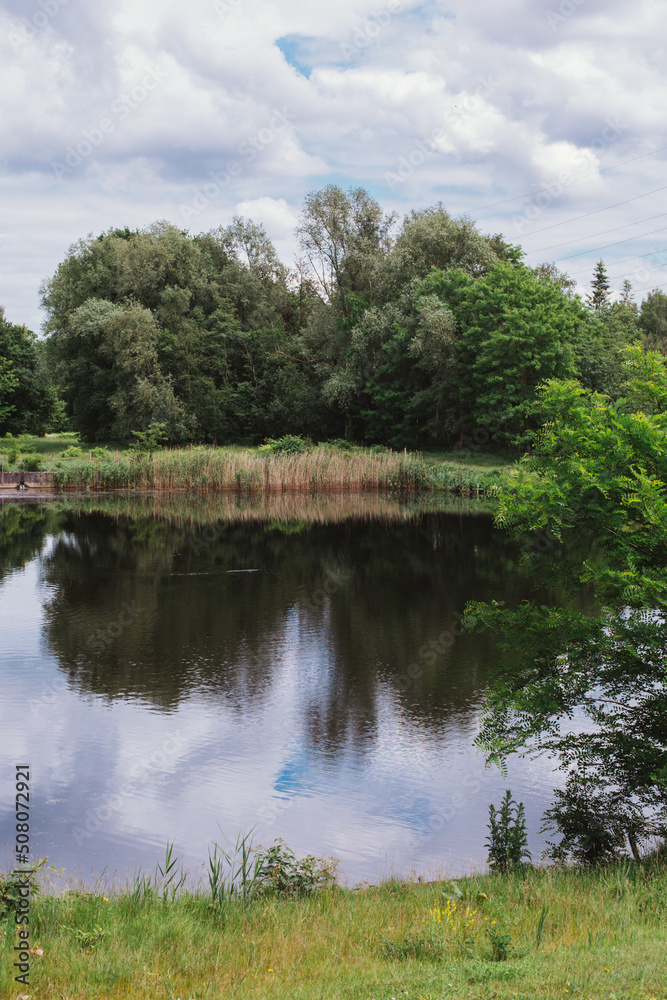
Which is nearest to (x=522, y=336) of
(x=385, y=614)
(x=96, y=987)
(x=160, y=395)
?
(x=160, y=395)

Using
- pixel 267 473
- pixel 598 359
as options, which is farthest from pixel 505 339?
pixel 267 473

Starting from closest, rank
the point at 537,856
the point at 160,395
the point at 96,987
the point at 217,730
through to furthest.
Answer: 1. the point at 96,987
2. the point at 537,856
3. the point at 217,730
4. the point at 160,395

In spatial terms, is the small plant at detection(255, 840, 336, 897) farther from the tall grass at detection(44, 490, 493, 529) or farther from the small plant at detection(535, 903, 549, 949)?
the tall grass at detection(44, 490, 493, 529)

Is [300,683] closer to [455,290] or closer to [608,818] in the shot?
[608,818]

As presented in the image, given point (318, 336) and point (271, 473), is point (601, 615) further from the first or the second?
point (318, 336)

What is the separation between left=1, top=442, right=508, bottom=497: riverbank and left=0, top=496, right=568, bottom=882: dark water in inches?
644

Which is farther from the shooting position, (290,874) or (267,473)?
(267,473)

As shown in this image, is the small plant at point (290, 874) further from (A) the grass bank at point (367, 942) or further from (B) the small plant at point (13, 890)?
(B) the small plant at point (13, 890)

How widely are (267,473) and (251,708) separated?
28.2 metres

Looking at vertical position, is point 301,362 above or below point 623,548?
above

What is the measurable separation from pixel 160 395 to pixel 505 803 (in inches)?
1918

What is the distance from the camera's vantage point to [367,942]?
4617 mm

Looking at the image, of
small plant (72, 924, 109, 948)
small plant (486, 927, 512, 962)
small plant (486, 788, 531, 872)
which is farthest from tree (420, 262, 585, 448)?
small plant (72, 924, 109, 948)

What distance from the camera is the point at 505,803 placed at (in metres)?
6.45
